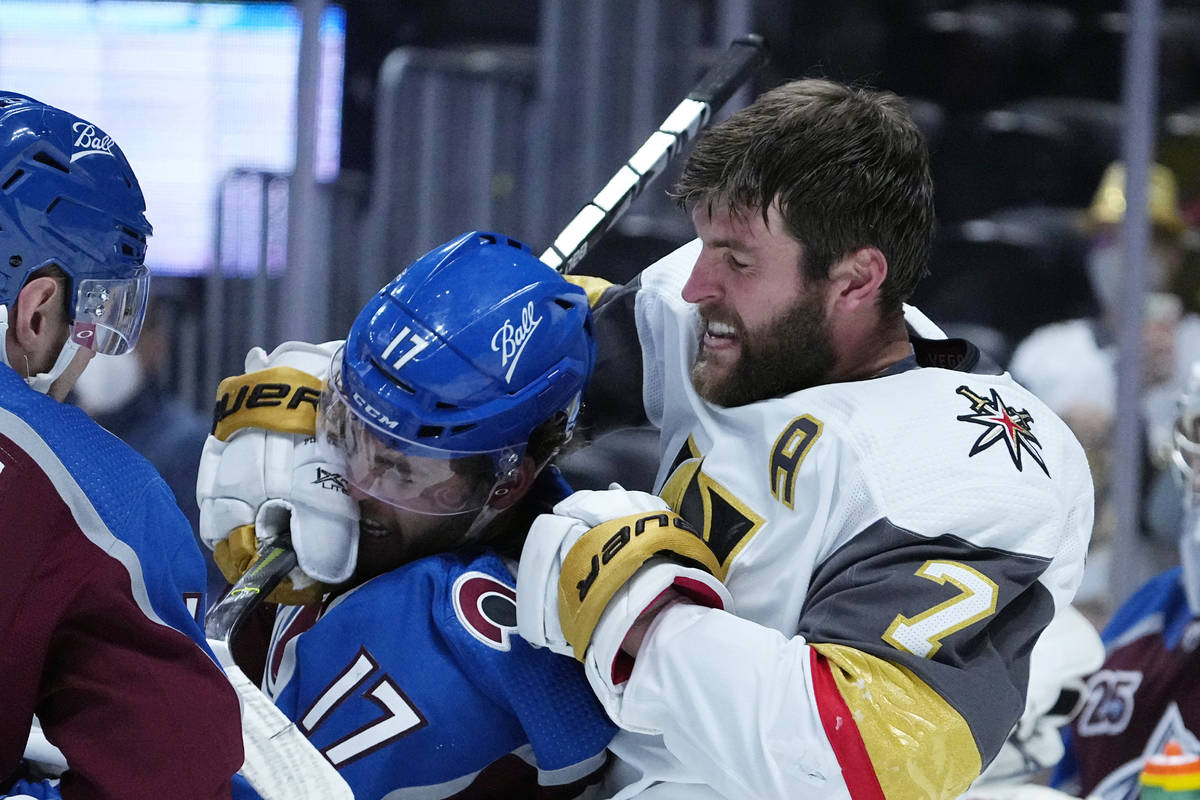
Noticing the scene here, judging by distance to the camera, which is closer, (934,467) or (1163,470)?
(934,467)

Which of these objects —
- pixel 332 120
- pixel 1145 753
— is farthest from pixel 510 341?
pixel 332 120

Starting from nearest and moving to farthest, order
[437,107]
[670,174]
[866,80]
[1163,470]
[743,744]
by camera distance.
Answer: [743,744]
[866,80]
[670,174]
[437,107]
[1163,470]

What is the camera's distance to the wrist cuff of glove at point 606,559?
1.34 m

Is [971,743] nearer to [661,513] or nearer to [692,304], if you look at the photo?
[661,513]

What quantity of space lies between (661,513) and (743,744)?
0.76 feet

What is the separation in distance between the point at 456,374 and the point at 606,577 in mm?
261

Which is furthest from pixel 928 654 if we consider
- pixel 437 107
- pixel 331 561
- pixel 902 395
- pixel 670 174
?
pixel 437 107

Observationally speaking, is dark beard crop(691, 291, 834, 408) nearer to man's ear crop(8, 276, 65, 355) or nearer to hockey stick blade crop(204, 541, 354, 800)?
hockey stick blade crop(204, 541, 354, 800)

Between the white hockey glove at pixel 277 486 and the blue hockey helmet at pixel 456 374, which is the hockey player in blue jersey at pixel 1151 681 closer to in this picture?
the blue hockey helmet at pixel 456 374

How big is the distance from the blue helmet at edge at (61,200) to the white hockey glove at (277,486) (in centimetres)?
41

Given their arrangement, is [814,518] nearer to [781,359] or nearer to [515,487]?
[781,359]

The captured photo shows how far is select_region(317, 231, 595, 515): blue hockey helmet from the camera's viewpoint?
146 cm

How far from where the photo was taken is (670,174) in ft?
8.75

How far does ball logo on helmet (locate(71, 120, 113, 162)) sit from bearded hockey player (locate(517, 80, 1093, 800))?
1.71 feet
